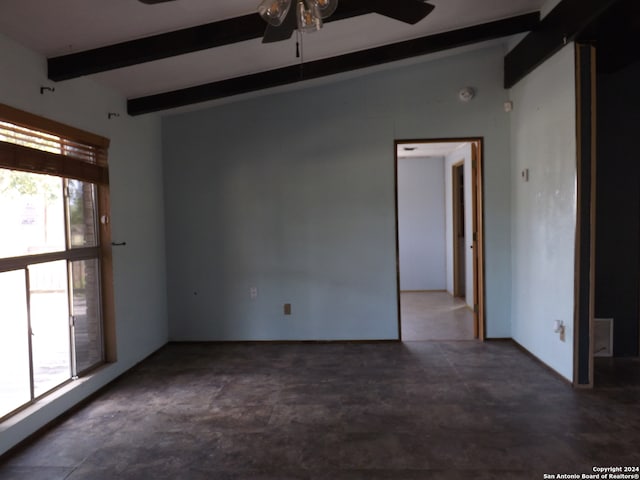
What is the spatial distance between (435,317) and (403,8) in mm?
4318

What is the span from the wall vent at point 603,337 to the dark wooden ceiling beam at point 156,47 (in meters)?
3.52

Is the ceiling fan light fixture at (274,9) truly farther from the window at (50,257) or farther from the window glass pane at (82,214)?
the window glass pane at (82,214)

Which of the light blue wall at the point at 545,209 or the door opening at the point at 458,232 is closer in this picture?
the light blue wall at the point at 545,209

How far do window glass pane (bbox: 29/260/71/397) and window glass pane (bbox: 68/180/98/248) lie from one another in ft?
0.90

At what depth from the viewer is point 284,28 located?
222 centimetres

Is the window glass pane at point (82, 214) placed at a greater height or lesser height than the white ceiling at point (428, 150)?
lesser

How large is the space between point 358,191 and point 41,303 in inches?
119

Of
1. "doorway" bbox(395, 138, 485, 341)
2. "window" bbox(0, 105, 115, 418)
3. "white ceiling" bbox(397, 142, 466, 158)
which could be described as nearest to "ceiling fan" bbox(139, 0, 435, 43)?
"window" bbox(0, 105, 115, 418)

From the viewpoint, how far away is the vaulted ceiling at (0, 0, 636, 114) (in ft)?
8.29

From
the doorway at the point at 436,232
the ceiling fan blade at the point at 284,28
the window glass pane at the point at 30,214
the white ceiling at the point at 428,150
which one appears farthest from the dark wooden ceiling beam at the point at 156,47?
the white ceiling at the point at 428,150

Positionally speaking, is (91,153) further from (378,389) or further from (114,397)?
(378,389)

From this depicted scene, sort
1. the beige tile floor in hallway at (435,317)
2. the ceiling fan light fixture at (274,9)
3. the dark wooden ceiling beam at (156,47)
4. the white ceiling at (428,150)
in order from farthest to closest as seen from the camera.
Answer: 1. the white ceiling at (428,150)
2. the beige tile floor in hallway at (435,317)
3. the dark wooden ceiling beam at (156,47)
4. the ceiling fan light fixture at (274,9)

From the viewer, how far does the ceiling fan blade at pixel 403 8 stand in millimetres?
2115

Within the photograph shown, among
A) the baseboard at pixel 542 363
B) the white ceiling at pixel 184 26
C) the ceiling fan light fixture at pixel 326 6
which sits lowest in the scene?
the baseboard at pixel 542 363
